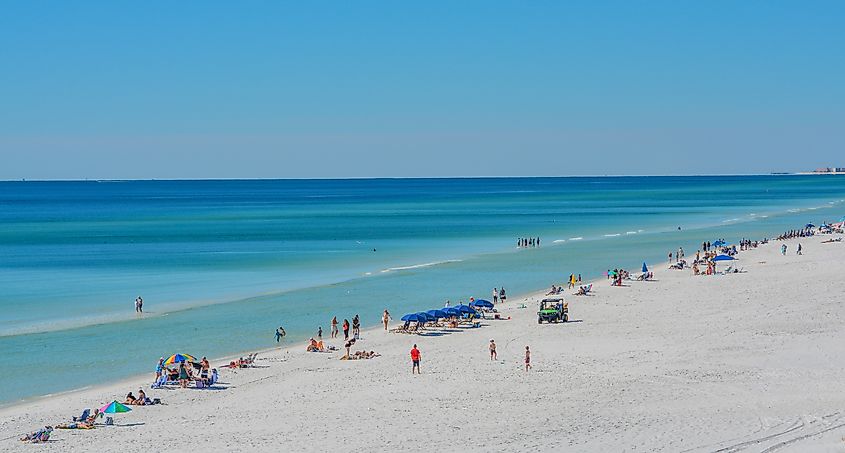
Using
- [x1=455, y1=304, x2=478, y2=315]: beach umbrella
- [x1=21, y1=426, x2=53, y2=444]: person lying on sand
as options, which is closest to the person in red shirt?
[x1=455, y1=304, x2=478, y2=315]: beach umbrella

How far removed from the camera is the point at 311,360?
102 feet

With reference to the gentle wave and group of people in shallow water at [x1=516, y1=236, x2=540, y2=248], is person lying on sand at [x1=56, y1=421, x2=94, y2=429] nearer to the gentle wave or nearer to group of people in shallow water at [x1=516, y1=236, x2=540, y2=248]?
the gentle wave

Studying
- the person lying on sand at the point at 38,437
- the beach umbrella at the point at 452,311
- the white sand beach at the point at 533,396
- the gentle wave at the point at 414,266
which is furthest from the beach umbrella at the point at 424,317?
the gentle wave at the point at 414,266

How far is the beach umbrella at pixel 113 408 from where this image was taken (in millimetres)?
23453

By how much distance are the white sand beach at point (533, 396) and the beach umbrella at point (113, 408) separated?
19 cm

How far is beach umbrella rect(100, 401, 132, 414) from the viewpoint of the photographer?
923 inches

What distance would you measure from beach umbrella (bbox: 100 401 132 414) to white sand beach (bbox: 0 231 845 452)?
0.19 m

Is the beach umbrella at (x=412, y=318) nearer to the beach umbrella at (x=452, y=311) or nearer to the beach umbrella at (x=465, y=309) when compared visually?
the beach umbrella at (x=452, y=311)

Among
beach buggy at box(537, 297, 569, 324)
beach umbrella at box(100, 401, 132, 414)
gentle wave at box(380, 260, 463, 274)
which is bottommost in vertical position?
beach umbrella at box(100, 401, 132, 414)

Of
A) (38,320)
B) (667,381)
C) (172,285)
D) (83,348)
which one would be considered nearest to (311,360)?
(83,348)

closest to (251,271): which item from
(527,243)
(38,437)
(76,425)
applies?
(527,243)

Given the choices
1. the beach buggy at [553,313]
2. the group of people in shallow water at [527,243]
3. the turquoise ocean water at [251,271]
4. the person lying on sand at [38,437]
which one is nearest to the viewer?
the person lying on sand at [38,437]

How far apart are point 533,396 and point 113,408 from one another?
10.4 metres

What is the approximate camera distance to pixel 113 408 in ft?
77.5
